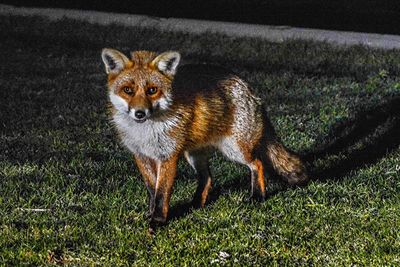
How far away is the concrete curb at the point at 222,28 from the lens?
12.9 metres

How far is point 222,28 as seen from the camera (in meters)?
13.6

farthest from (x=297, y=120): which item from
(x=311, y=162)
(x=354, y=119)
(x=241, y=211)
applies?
(x=241, y=211)

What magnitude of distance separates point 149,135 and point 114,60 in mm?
528

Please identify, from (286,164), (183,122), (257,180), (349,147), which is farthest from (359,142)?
(183,122)

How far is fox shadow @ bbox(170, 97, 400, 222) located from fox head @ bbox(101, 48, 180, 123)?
0.96 m

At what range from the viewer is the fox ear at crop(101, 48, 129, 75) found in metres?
5.09

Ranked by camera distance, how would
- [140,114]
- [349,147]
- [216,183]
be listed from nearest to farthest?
[140,114] → [216,183] → [349,147]

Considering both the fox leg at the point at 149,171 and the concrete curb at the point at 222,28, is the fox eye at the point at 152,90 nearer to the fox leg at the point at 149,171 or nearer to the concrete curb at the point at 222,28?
the fox leg at the point at 149,171

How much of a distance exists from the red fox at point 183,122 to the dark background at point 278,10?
28.3ft

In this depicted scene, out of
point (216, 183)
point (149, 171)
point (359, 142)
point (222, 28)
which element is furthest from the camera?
point (222, 28)

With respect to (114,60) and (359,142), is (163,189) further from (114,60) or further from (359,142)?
(359,142)

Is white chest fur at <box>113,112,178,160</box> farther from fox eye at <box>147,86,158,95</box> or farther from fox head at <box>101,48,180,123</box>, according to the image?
fox eye at <box>147,86,158,95</box>

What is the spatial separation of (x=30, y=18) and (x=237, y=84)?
9.51 m

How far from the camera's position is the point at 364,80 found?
33.9ft
